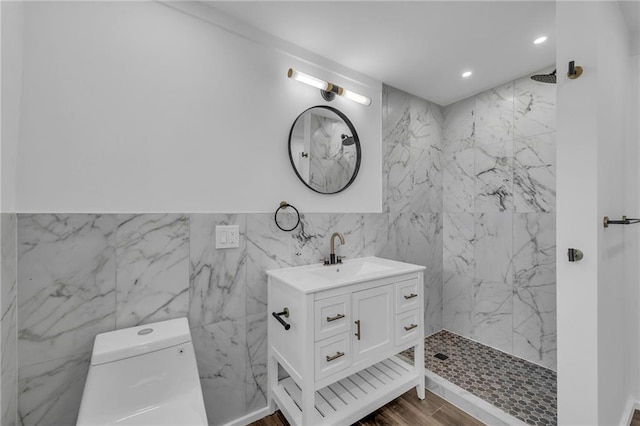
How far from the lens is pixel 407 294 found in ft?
6.07

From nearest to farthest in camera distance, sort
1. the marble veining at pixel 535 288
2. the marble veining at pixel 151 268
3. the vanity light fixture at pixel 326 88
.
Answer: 1. the marble veining at pixel 151 268
2. the vanity light fixture at pixel 326 88
3. the marble veining at pixel 535 288

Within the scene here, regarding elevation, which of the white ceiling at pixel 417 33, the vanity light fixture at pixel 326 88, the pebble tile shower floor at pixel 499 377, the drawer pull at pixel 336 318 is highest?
the white ceiling at pixel 417 33

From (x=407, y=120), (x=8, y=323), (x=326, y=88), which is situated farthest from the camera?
(x=407, y=120)

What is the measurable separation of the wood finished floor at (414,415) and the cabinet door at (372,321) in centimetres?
44

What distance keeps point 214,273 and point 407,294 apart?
4.14 ft

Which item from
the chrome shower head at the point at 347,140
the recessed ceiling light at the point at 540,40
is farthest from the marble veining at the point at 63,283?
the recessed ceiling light at the point at 540,40

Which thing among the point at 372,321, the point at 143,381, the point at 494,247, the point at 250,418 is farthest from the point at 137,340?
the point at 494,247

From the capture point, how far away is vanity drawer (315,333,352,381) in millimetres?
1439

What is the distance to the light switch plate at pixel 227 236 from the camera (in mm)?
1581

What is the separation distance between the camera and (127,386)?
1.14m

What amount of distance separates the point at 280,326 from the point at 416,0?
Answer: 2.03 meters

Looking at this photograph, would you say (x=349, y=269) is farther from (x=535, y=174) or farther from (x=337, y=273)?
(x=535, y=174)

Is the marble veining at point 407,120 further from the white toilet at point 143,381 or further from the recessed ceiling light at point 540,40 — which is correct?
the white toilet at point 143,381

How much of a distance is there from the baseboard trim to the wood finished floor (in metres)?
0.02
